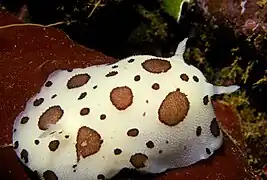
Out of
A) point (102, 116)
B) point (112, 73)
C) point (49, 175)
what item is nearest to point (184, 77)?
point (112, 73)

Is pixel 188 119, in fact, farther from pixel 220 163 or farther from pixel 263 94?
pixel 263 94

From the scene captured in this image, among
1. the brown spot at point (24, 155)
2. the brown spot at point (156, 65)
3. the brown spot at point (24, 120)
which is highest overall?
the brown spot at point (156, 65)

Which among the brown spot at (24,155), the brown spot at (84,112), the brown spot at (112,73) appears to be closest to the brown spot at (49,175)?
the brown spot at (24,155)

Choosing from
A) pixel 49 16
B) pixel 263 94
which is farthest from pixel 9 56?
pixel 263 94

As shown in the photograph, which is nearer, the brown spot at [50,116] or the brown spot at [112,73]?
the brown spot at [50,116]

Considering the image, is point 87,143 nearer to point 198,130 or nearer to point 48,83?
point 48,83

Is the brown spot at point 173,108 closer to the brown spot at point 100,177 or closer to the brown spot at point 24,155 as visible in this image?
the brown spot at point 100,177

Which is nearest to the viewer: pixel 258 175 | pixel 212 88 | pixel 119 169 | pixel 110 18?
pixel 119 169

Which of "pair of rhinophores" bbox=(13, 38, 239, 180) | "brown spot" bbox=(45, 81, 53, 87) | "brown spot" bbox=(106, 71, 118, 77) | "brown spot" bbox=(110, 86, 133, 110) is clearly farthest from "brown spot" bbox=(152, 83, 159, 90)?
"brown spot" bbox=(45, 81, 53, 87)
